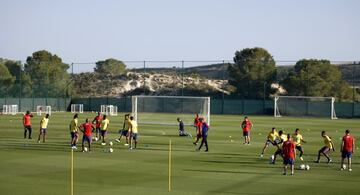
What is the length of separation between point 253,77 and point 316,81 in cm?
1037

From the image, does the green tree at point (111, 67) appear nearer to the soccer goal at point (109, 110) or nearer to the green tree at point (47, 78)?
the green tree at point (47, 78)

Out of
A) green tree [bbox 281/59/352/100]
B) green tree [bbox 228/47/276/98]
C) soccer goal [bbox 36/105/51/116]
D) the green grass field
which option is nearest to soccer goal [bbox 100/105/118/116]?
soccer goal [bbox 36/105/51/116]

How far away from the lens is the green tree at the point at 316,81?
94.8 m

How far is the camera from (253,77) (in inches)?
3905

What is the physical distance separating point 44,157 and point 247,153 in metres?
11.1

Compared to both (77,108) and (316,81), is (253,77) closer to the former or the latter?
(316,81)

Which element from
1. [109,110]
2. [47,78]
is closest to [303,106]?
[109,110]

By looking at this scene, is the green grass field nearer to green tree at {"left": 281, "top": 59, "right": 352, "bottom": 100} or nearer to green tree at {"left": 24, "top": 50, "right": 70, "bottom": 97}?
green tree at {"left": 24, "top": 50, "right": 70, "bottom": 97}

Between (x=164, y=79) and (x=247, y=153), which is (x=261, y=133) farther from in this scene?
(x=164, y=79)

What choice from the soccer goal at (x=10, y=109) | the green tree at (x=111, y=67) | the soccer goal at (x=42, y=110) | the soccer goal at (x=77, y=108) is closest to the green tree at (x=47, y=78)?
the soccer goal at (x=77, y=108)

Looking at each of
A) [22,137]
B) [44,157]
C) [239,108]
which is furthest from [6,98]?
Result: [44,157]

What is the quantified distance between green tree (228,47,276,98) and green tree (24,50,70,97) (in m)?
28.5

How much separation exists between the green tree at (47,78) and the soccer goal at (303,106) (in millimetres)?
33745

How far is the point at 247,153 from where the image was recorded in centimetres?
3353
